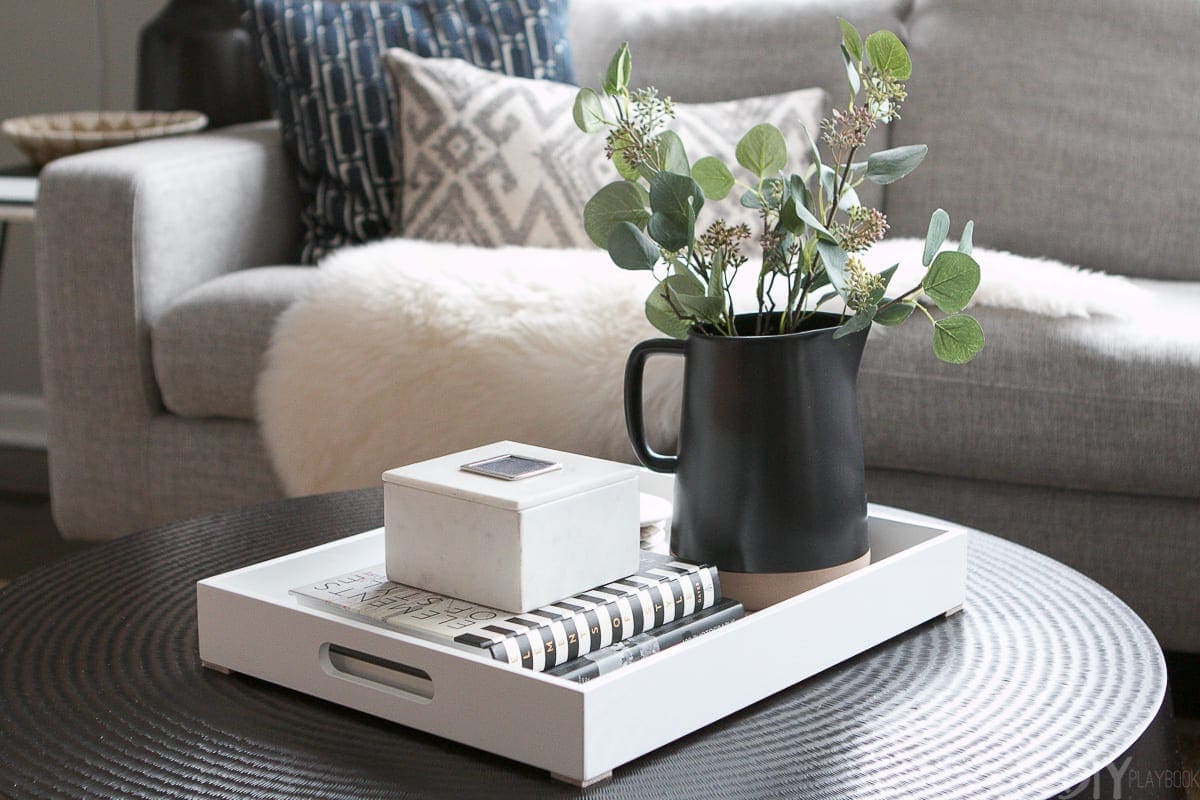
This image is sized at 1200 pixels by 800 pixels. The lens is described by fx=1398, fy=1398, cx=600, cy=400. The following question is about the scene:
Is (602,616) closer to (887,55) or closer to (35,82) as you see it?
(887,55)

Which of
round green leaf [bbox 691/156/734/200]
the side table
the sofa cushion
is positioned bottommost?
the sofa cushion

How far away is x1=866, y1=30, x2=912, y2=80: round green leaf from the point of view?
0.83 metres

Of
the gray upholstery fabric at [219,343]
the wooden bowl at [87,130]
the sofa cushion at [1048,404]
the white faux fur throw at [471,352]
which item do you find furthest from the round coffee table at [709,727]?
the wooden bowl at [87,130]

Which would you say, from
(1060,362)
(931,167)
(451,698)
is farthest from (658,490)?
(931,167)

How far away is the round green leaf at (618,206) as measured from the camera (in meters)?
0.84

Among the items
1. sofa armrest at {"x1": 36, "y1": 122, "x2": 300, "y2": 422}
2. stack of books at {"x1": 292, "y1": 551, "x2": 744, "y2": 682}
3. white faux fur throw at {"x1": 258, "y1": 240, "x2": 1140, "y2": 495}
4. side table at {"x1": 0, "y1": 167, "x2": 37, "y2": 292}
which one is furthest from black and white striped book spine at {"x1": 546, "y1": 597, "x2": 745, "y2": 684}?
side table at {"x1": 0, "y1": 167, "x2": 37, "y2": 292}

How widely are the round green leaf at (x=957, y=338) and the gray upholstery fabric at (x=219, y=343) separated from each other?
123 cm

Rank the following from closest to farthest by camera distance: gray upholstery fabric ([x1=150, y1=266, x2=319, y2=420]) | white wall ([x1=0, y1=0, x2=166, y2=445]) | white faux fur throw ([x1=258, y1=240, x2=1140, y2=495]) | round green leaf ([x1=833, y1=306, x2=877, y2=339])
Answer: round green leaf ([x1=833, y1=306, x2=877, y2=339]) < white faux fur throw ([x1=258, y1=240, x2=1140, y2=495]) < gray upholstery fabric ([x1=150, y1=266, x2=319, y2=420]) < white wall ([x1=0, y1=0, x2=166, y2=445])

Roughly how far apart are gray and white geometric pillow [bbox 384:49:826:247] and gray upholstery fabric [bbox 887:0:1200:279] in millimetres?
227

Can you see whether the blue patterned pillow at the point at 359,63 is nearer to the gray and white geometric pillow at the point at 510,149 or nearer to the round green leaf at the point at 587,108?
the gray and white geometric pillow at the point at 510,149

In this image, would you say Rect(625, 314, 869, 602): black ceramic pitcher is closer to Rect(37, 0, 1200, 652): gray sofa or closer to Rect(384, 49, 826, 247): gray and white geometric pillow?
Rect(37, 0, 1200, 652): gray sofa

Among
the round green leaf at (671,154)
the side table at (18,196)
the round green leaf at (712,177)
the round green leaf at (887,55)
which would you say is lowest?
the side table at (18,196)

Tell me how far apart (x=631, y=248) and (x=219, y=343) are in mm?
1215

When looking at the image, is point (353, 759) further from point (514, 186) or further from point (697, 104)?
point (697, 104)
